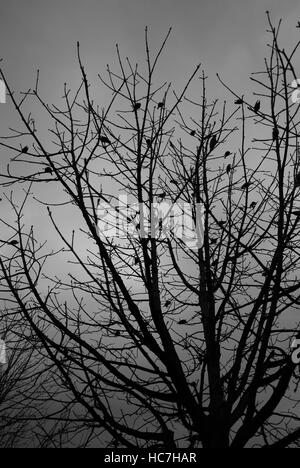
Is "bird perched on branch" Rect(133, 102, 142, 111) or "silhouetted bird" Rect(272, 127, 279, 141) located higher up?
"bird perched on branch" Rect(133, 102, 142, 111)

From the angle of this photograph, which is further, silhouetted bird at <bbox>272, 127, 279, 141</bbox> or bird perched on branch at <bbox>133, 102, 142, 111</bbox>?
bird perched on branch at <bbox>133, 102, 142, 111</bbox>

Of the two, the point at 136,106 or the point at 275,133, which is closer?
the point at 275,133

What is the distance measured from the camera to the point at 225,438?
9.07ft

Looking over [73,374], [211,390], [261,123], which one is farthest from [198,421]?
[261,123]

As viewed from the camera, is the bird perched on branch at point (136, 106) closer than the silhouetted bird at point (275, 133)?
No

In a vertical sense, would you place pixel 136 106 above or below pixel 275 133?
above

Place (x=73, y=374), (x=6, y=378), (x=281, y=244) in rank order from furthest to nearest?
(x=6, y=378) → (x=73, y=374) → (x=281, y=244)

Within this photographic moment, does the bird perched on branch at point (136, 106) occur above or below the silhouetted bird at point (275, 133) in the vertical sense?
above
